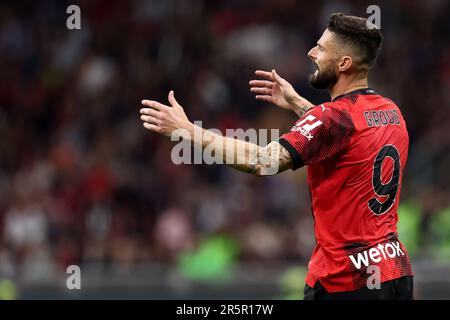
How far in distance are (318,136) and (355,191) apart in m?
0.39

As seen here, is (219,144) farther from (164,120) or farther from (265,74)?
(265,74)

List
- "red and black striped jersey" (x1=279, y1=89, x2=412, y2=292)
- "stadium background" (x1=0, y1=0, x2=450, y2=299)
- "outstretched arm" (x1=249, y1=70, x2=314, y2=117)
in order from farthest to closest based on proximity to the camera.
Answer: "stadium background" (x1=0, y1=0, x2=450, y2=299) → "outstretched arm" (x1=249, y1=70, x2=314, y2=117) → "red and black striped jersey" (x1=279, y1=89, x2=412, y2=292)

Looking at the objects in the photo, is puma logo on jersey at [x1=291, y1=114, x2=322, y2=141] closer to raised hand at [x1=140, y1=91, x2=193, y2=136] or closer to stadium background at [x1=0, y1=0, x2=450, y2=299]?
raised hand at [x1=140, y1=91, x2=193, y2=136]

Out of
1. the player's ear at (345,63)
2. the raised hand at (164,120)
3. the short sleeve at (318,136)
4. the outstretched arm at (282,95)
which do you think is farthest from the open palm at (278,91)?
the raised hand at (164,120)

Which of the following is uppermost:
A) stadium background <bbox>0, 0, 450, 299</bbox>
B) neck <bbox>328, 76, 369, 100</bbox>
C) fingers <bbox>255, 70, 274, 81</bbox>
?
stadium background <bbox>0, 0, 450, 299</bbox>

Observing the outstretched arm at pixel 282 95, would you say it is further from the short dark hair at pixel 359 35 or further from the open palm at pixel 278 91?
the short dark hair at pixel 359 35

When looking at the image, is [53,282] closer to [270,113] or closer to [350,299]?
[270,113]

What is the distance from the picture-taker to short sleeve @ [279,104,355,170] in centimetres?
500

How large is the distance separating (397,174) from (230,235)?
266 inches

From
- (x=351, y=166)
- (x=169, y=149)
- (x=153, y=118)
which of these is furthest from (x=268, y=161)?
(x=169, y=149)

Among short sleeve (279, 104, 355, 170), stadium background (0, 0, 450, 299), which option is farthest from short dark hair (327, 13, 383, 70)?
stadium background (0, 0, 450, 299)

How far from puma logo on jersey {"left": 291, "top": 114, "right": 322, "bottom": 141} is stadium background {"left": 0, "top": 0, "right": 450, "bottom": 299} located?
5.33 meters

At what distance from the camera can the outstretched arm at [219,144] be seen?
193 inches

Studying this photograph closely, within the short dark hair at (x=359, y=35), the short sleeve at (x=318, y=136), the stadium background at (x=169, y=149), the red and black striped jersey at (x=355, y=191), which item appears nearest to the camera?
the short sleeve at (x=318, y=136)
